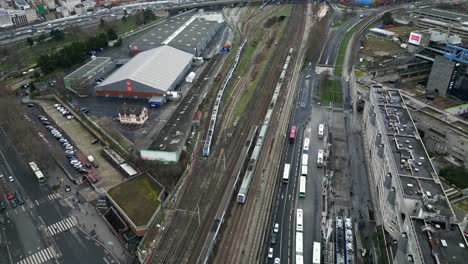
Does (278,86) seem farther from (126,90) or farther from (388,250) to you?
(388,250)

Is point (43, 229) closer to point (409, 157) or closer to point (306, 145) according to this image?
point (306, 145)

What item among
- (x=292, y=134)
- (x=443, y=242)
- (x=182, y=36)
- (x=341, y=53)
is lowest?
(x=443, y=242)

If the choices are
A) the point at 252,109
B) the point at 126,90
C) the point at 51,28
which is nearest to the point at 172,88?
the point at 126,90

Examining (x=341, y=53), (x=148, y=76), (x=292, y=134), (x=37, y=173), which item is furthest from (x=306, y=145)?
(x=341, y=53)

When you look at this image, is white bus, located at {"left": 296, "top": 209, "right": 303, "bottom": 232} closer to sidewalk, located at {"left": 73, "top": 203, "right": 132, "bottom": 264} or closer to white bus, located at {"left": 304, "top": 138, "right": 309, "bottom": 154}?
white bus, located at {"left": 304, "top": 138, "right": 309, "bottom": 154}

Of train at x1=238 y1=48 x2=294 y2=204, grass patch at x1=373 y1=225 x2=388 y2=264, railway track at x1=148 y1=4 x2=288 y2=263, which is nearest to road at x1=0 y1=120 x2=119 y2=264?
railway track at x1=148 y1=4 x2=288 y2=263

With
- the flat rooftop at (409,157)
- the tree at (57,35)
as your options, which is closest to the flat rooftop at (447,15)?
the flat rooftop at (409,157)
